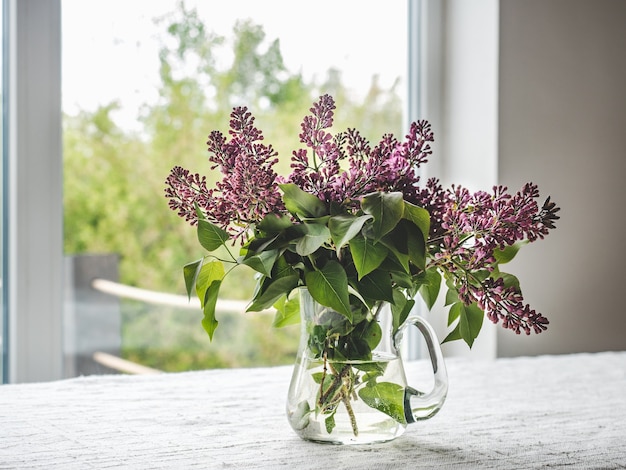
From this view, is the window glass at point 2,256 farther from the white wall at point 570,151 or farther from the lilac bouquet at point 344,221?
the white wall at point 570,151

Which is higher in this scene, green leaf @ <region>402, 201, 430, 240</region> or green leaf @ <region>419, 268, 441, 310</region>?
green leaf @ <region>402, 201, 430, 240</region>

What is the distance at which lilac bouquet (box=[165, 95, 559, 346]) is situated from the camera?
2.48ft

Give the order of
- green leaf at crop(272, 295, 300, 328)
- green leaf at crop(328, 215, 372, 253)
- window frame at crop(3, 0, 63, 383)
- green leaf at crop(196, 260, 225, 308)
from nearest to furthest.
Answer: green leaf at crop(328, 215, 372, 253), green leaf at crop(196, 260, 225, 308), green leaf at crop(272, 295, 300, 328), window frame at crop(3, 0, 63, 383)

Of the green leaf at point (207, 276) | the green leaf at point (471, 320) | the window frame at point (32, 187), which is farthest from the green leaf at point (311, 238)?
the window frame at point (32, 187)

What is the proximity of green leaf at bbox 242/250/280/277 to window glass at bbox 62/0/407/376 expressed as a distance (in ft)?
3.04

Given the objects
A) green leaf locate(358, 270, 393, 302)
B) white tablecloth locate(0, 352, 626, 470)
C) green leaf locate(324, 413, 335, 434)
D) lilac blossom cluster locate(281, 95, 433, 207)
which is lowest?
white tablecloth locate(0, 352, 626, 470)

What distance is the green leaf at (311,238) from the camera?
0.73 m

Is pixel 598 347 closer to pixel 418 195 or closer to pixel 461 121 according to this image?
pixel 461 121

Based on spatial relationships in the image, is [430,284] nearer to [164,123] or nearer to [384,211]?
[384,211]

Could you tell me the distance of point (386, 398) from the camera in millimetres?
807

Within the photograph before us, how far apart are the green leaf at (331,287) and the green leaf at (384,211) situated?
6cm

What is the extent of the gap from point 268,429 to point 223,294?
86 centimetres

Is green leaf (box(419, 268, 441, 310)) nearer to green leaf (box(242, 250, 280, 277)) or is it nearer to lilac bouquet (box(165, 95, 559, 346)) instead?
lilac bouquet (box(165, 95, 559, 346))

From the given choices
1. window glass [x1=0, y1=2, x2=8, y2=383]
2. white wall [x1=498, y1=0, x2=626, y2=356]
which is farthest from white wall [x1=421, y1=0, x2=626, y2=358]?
window glass [x1=0, y1=2, x2=8, y2=383]
